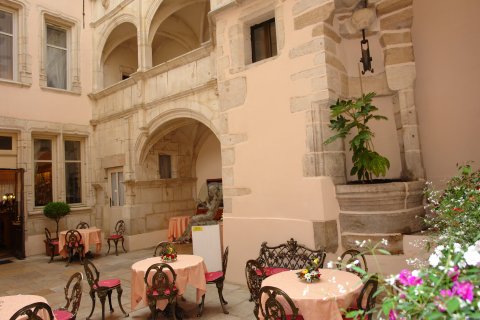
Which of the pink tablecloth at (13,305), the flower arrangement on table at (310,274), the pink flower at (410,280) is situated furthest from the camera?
the flower arrangement on table at (310,274)

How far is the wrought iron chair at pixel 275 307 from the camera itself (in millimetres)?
2191

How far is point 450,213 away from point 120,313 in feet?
11.7

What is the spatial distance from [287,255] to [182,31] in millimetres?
7196

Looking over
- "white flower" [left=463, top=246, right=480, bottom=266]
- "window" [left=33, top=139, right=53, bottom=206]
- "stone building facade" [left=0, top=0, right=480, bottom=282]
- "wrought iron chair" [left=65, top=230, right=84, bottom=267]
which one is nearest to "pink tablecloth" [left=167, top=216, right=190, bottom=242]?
"stone building facade" [left=0, top=0, right=480, bottom=282]

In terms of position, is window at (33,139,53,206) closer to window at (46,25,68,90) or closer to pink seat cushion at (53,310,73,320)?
window at (46,25,68,90)

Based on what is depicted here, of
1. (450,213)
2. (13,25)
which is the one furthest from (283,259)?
(13,25)

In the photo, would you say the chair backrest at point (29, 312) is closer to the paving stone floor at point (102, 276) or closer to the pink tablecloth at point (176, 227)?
the paving stone floor at point (102, 276)

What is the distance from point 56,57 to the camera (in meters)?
8.48

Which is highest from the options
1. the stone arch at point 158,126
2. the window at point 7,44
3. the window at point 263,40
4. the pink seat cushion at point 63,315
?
the window at point 7,44

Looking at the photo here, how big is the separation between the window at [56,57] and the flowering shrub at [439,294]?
9269 millimetres

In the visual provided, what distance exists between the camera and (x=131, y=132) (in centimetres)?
759

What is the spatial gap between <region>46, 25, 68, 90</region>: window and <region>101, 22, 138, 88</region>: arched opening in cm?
98

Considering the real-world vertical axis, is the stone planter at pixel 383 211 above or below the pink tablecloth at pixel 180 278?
above

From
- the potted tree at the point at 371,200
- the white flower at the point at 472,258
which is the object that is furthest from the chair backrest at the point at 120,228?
the white flower at the point at 472,258
